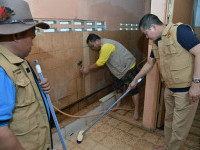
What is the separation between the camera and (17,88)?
0.80m

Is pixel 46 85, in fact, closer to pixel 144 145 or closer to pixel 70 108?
pixel 70 108

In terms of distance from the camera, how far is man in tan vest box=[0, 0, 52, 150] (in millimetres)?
708

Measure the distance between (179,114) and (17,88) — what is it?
4.98 ft

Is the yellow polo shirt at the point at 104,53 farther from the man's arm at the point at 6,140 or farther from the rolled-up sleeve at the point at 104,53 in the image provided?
the man's arm at the point at 6,140

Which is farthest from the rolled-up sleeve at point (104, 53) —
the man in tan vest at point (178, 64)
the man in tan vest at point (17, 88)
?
the man in tan vest at point (17, 88)

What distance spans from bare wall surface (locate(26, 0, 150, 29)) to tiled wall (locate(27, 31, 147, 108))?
0.83 feet

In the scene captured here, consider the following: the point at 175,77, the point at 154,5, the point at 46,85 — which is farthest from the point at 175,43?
the point at 46,85

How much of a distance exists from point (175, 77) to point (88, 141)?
1494 millimetres

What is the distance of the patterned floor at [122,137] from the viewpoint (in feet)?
6.60

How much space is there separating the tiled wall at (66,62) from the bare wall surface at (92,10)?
0.25 m

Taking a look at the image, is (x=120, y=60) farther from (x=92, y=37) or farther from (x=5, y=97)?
(x=5, y=97)

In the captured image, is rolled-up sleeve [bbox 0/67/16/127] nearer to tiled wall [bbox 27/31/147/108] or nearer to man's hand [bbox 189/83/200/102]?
tiled wall [bbox 27/31/147/108]

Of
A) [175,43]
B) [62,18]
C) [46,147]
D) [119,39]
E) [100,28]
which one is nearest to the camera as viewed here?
[46,147]

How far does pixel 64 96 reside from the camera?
2324mm
